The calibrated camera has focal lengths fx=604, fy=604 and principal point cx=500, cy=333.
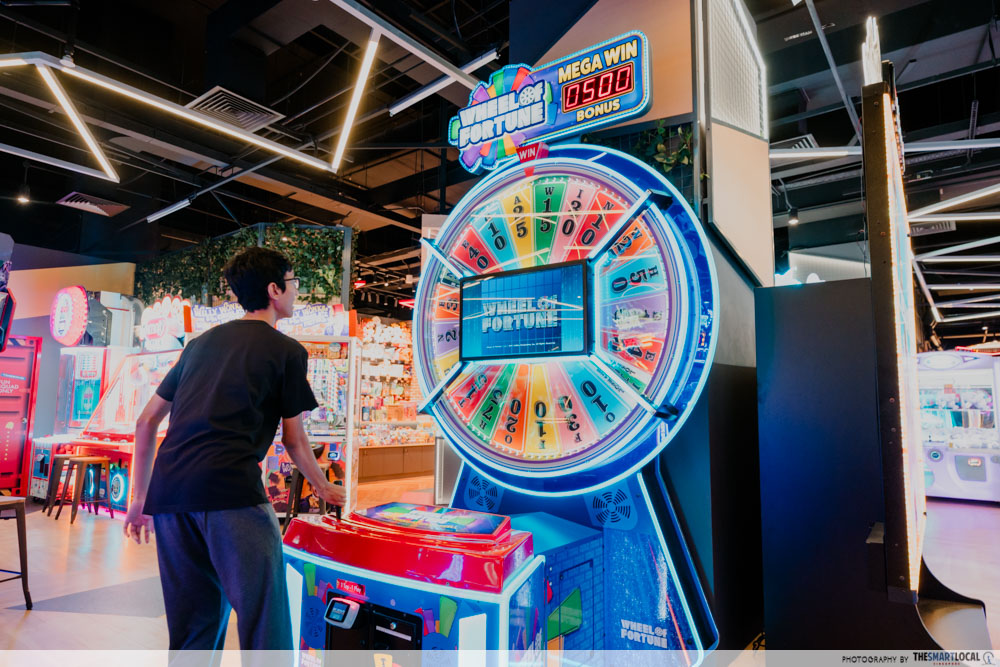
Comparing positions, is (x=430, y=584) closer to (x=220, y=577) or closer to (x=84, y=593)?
(x=220, y=577)

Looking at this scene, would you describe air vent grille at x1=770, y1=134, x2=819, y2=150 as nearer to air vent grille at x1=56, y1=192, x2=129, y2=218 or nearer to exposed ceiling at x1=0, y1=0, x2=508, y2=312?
exposed ceiling at x1=0, y1=0, x2=508, y2=312

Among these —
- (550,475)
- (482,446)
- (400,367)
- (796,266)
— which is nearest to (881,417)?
(550,475)

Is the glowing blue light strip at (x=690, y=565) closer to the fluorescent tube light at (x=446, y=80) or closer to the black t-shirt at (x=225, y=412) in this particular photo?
the black t-shirt at (x=225, y=412)

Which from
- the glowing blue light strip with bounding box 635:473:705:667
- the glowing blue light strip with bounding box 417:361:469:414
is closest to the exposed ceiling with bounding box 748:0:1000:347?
the glowing blue light strip with bounding box 417:361:469:414

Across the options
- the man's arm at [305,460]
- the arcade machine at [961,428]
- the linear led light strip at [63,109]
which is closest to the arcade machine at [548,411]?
the man's arm at [305,460]

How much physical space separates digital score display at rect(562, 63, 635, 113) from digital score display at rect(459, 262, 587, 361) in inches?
28.9

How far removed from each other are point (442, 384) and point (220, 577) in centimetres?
120

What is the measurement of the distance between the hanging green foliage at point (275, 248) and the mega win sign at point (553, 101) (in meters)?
6.65

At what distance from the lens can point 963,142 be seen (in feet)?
17.4

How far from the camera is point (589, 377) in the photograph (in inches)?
91.4

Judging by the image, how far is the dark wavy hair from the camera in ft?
6.38

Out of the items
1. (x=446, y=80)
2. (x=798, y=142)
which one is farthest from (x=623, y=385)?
(x=798, y=142)

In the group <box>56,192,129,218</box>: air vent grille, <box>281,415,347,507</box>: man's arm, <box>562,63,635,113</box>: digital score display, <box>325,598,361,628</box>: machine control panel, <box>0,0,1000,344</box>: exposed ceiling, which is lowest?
<box>325,598,361,628</box>: machine control panel

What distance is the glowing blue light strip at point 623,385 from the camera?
2105mm
